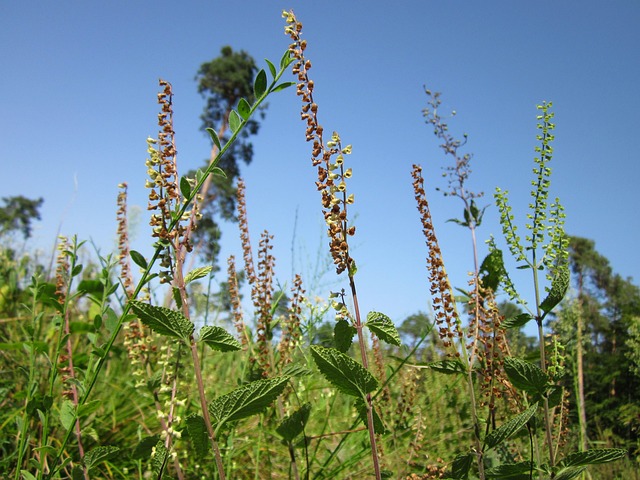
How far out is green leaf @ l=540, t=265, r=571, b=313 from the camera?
1.37 m

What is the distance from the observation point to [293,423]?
58.4 inches

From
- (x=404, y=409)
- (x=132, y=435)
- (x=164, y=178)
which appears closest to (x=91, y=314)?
(x=132, y=435)

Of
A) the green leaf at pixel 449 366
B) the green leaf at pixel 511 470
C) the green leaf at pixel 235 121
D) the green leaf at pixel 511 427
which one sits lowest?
the green leaf at pixel 511 470

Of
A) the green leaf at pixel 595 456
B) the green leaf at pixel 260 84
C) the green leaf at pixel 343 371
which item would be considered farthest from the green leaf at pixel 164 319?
the green leaf at pixel 595 456

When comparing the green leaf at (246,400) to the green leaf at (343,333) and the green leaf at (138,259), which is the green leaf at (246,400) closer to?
the green leaf at (343,333)

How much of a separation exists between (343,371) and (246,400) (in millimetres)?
254

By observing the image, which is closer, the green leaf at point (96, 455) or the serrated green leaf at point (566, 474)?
the serrated green leaf at point (566, 474)

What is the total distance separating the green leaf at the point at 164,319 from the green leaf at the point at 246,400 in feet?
0.58

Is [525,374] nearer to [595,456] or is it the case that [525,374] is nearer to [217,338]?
[595,456]

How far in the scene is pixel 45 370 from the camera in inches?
128

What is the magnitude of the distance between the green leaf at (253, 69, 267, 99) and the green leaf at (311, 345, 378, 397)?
590 millimetres

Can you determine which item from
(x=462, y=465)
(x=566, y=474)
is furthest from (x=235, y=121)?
(x=566, y=474)

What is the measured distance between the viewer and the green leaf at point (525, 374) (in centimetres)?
125

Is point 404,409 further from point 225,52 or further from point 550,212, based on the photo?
point 225,52
